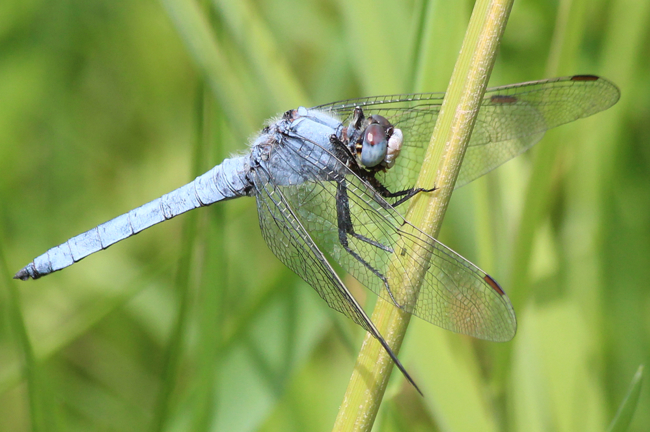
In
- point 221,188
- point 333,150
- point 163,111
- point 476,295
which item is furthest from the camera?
point 163,111

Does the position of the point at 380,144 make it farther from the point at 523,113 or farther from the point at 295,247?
the point at 523,113

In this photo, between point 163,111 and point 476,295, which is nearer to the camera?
point 476,295

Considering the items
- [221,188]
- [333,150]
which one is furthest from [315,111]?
[221,188]

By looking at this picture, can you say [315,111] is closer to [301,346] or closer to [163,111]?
[301,346]

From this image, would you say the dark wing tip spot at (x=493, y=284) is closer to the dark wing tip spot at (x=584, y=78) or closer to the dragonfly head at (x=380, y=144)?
the dragonfly head at (x=380, y=144)

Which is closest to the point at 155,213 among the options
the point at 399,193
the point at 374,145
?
the point at 374,145

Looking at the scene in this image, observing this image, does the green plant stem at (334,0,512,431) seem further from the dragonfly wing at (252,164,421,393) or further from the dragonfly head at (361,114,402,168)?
the dragonfly head at (361,114,402,168)

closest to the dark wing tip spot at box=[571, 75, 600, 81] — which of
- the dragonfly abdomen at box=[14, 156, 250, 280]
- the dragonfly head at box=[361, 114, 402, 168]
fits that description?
the dragonfly head at box=[361, 114, 402, 168]
